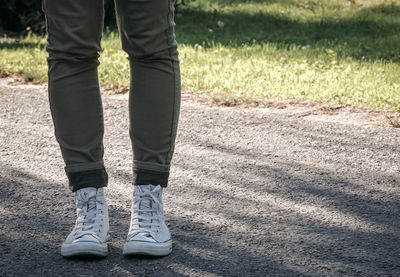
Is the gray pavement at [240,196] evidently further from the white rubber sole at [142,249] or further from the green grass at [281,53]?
the green grass at [281,53]

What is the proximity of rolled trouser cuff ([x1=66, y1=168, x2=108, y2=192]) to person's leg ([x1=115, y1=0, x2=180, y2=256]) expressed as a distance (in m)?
0.12

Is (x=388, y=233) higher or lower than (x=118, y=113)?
higher

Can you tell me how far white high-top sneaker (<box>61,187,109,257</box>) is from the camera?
6.87 feet

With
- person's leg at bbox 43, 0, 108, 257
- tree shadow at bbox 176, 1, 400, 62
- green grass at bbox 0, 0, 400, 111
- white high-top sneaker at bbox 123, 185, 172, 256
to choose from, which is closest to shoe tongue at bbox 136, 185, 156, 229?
white high-top sneaker at bbox 123, 185, 172, 256

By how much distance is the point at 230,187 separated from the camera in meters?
2.89

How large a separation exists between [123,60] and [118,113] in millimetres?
1794

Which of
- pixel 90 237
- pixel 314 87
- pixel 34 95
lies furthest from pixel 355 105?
pixel 90 237

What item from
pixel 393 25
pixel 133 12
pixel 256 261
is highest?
pixel 133 12

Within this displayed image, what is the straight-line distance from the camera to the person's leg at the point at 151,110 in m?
2.09

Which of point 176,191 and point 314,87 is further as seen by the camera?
point 314,87

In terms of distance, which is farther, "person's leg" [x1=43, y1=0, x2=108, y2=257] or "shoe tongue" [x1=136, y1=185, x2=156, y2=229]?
"shoe tongue" [x1=136, y1=185, x2=156, y2=229]

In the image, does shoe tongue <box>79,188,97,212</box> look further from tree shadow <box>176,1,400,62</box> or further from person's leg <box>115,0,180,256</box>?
tree shadow <box>176,1,400,62</box>

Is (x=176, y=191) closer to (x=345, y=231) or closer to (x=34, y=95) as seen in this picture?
(x=345, y=231)

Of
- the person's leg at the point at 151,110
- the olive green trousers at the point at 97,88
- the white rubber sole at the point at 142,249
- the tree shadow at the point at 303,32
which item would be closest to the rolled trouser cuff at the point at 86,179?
the olive green trousers at the point at 97,88
